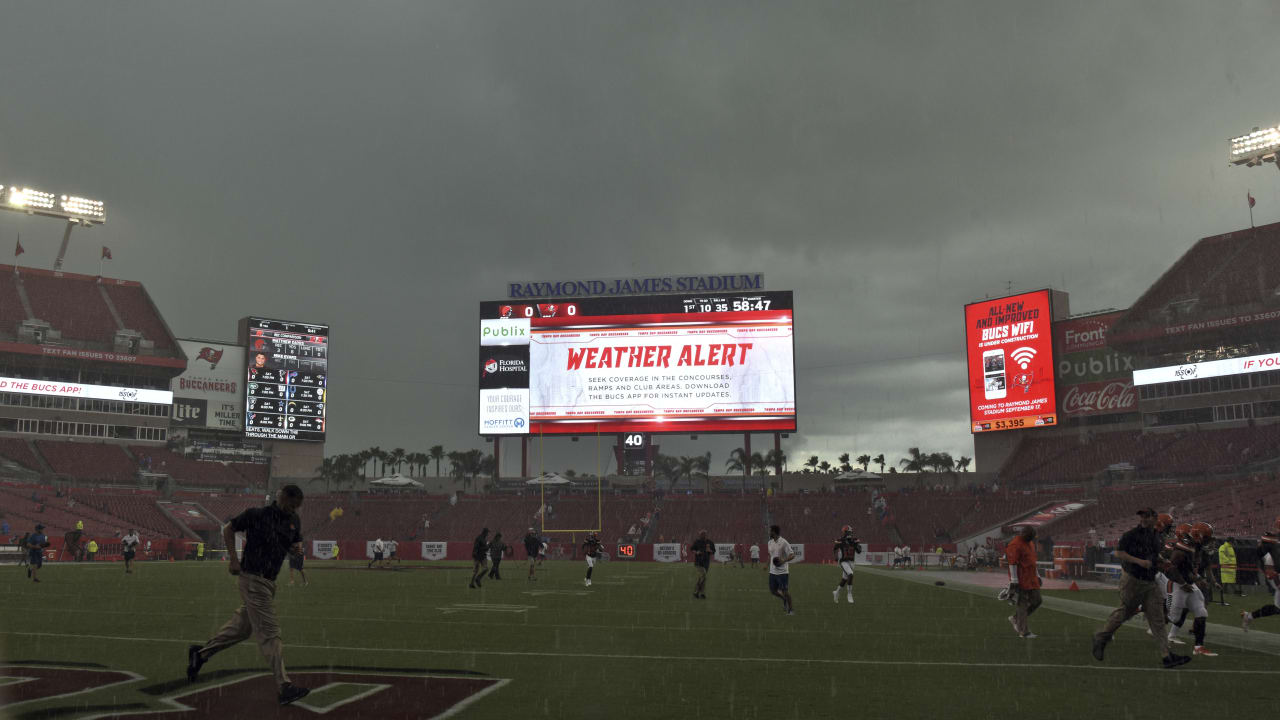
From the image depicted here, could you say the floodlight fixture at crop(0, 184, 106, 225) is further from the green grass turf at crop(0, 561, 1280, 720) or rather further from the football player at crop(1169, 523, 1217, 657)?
the football player at crop(1169, 523, 1217, 657)

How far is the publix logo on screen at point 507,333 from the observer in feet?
218

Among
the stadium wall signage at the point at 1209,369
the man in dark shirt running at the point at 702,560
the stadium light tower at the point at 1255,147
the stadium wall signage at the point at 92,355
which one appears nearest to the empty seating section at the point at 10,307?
the stadium wall signage at the point at 92,355

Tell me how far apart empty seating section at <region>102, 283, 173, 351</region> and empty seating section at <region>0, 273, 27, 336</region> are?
7578mm

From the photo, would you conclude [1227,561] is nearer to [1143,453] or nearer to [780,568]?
[780,568]

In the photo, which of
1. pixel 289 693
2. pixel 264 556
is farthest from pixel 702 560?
pixel 289 693

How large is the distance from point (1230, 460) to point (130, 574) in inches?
2337

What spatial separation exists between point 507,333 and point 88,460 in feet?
118

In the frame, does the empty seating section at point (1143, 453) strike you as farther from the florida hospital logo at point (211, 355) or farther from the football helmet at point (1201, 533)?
the florida hospital logo at point (211, 355)

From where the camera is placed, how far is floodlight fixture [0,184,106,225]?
76312 mm

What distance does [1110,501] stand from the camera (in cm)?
5691

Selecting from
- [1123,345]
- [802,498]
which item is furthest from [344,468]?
[1123,345]

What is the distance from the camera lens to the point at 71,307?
81.1 metres

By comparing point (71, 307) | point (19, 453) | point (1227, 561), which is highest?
point (71, 307)

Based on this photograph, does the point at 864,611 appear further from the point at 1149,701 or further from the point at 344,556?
the point at 344,556
